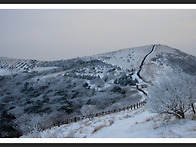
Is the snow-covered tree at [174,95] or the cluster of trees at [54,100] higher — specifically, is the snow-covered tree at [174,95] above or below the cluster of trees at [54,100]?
above

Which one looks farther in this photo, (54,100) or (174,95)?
(54,100)

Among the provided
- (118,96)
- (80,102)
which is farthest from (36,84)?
(118,96)

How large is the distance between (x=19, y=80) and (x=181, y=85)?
48.7 m

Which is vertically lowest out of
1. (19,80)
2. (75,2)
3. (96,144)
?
(19,80)

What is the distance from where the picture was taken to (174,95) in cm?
895

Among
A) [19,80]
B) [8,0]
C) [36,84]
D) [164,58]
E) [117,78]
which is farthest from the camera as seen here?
[164,58]

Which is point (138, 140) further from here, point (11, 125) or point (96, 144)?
point (11, 125)

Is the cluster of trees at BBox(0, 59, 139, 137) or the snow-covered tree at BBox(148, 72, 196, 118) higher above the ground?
the snow-covered tree at BBox(148, 72, 196, 118)

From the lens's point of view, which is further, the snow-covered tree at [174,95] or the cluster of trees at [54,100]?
the cluster of trees at [54,100]

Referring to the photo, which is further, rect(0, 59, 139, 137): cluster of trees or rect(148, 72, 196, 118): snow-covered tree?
rect(0, 59, 139, 137): cluster of trees

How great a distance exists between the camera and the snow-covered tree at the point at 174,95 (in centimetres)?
897

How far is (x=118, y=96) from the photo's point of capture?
28984mm

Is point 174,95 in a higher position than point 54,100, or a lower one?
Result: higher

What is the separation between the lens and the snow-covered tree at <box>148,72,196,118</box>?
8969 millimetres
